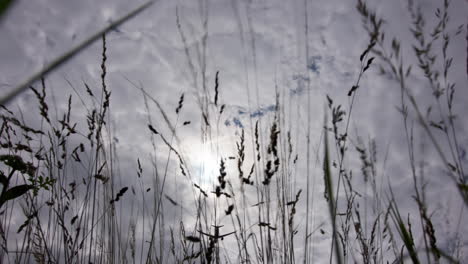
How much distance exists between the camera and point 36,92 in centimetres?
152

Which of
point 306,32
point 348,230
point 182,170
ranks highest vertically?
point 306,32

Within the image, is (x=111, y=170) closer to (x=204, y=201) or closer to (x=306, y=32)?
(x=204, y=201)

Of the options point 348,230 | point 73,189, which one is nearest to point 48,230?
point 73,189

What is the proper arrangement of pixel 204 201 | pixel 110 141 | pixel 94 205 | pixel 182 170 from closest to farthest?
pixel 182 170, pixel 204 201, pixel 94 205, pixel 110 141

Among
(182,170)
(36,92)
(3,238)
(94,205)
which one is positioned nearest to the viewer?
(36,92)

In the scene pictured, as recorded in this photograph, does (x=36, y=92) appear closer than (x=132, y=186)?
Yes

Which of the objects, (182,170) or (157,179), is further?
(157,179)

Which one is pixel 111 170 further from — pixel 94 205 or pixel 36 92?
pixel 36 92

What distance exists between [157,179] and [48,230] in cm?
82

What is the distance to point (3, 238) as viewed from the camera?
Answer: 1758mm

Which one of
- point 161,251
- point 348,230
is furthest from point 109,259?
point 348,230

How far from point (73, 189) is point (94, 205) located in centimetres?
17

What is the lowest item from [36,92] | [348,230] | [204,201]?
[348,230]

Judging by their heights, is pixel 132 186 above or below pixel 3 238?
above
